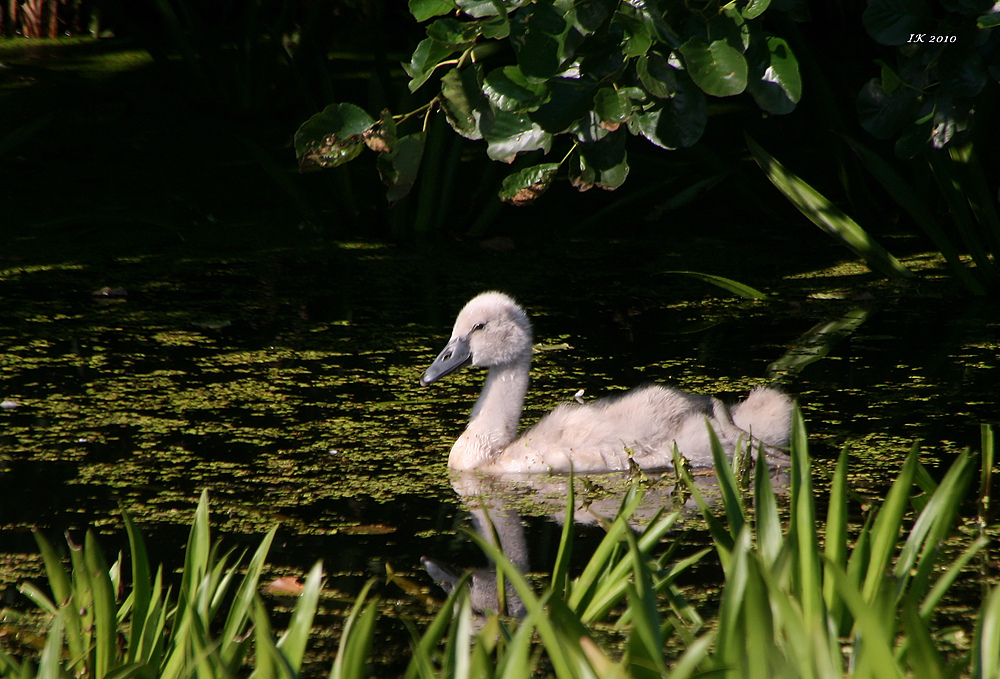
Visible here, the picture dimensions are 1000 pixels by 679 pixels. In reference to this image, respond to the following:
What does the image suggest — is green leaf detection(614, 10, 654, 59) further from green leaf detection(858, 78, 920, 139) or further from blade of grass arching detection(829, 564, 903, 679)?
blade of grass arching detection(829, 564, 903, 679)

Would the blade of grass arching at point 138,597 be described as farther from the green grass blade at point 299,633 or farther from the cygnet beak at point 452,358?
the cygnet beak at point 452,358

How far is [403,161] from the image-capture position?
2.56 meters

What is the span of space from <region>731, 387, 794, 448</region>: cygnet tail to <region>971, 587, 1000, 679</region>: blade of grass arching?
6.32 feet

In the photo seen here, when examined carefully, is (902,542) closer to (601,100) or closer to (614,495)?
(614,495)

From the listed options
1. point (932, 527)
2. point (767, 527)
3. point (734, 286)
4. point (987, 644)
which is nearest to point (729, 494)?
point (767, 527)

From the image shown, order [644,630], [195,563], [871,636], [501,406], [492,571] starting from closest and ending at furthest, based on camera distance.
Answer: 1. [871,636]
2. [644,630]
3. [195,563]
4. [492,571]
5. [501,406]

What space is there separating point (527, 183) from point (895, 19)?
874 millimetres

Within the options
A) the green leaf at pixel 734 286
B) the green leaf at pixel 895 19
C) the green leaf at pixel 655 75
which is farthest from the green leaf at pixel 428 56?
the green leaf at pixel 734 286

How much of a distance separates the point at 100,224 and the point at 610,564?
472 centimetres

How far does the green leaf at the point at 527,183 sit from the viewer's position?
2.63 meters

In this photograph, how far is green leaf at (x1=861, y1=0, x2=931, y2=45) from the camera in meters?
2.53

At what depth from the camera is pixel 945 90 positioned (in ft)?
8.70

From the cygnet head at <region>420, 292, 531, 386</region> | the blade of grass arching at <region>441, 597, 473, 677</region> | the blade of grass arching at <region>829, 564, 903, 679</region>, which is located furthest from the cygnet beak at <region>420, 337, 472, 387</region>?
the blade of grass arching at <region>829, 564, 903, 679</region>

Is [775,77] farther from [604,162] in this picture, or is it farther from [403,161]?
[403,161]
